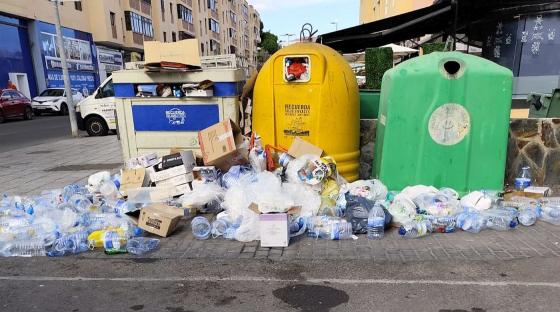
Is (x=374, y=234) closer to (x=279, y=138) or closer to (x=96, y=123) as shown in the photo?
(x=279, y=138)

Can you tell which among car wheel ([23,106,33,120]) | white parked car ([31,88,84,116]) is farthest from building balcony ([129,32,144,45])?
car wheel ([23,106,33,120])

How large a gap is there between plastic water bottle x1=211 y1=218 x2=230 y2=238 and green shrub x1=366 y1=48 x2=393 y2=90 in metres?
9.29

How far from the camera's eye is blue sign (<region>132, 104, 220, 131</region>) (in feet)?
18.1

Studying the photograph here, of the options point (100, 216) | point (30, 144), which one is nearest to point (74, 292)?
point (100, 216)

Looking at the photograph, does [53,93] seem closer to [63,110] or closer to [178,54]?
[63,110]

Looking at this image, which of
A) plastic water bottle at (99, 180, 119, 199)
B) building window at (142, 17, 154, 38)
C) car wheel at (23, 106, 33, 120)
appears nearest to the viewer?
plastic water bottle at (99, 180, 119, 199)

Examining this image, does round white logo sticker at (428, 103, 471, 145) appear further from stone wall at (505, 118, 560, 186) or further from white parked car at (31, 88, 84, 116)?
white parked car at (31, 88, 84, 116)

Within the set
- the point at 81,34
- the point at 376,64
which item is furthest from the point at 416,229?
the point at 81,34

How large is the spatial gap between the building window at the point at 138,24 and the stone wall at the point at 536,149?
3481 cm

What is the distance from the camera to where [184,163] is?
5.02m

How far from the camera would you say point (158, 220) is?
13.1 feet

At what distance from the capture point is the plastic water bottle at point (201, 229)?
13.0ft

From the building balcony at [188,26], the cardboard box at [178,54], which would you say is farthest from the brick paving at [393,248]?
the building balcony at [188,26]

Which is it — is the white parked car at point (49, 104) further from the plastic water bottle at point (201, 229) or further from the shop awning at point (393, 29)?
the plastic water bottle at point (201, 229)
